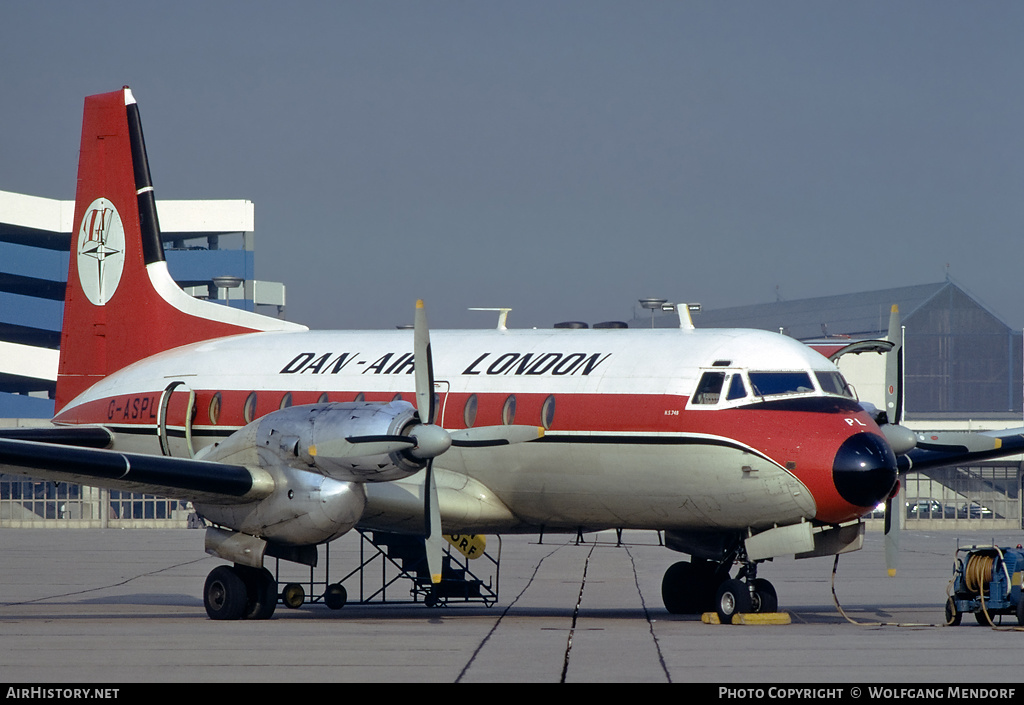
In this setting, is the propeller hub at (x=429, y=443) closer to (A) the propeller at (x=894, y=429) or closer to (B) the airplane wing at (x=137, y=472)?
(B) the airplane wing at (x=137, y=472)

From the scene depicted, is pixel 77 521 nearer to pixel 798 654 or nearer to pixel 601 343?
pixel 601 343

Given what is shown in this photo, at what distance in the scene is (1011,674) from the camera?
1134 cm

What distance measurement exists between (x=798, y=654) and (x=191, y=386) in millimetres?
10947

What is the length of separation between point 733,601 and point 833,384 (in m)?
2.93

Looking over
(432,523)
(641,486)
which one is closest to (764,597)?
(641,486)

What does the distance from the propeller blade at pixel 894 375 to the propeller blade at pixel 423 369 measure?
247 inches

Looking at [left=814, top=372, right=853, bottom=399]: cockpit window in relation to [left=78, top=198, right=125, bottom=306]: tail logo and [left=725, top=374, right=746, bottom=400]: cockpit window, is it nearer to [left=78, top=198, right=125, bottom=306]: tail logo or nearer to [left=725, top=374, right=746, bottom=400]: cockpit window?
[left=725, top=374, right=746, bottom=400]: cockpit window

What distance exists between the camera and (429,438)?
51.3ft

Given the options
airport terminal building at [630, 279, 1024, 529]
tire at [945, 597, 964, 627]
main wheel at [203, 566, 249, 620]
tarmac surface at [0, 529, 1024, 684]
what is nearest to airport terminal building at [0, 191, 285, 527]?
tarmac surface at [0, 529, 1024, 684]

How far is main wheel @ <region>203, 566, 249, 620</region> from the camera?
17531 millimetres

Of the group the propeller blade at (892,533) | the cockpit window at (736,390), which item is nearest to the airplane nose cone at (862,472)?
the cockpit window at (736,390)

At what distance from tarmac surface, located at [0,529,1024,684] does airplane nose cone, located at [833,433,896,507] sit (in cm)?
156

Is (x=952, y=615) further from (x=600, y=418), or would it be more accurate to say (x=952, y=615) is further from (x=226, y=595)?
(x=226, y=595)
